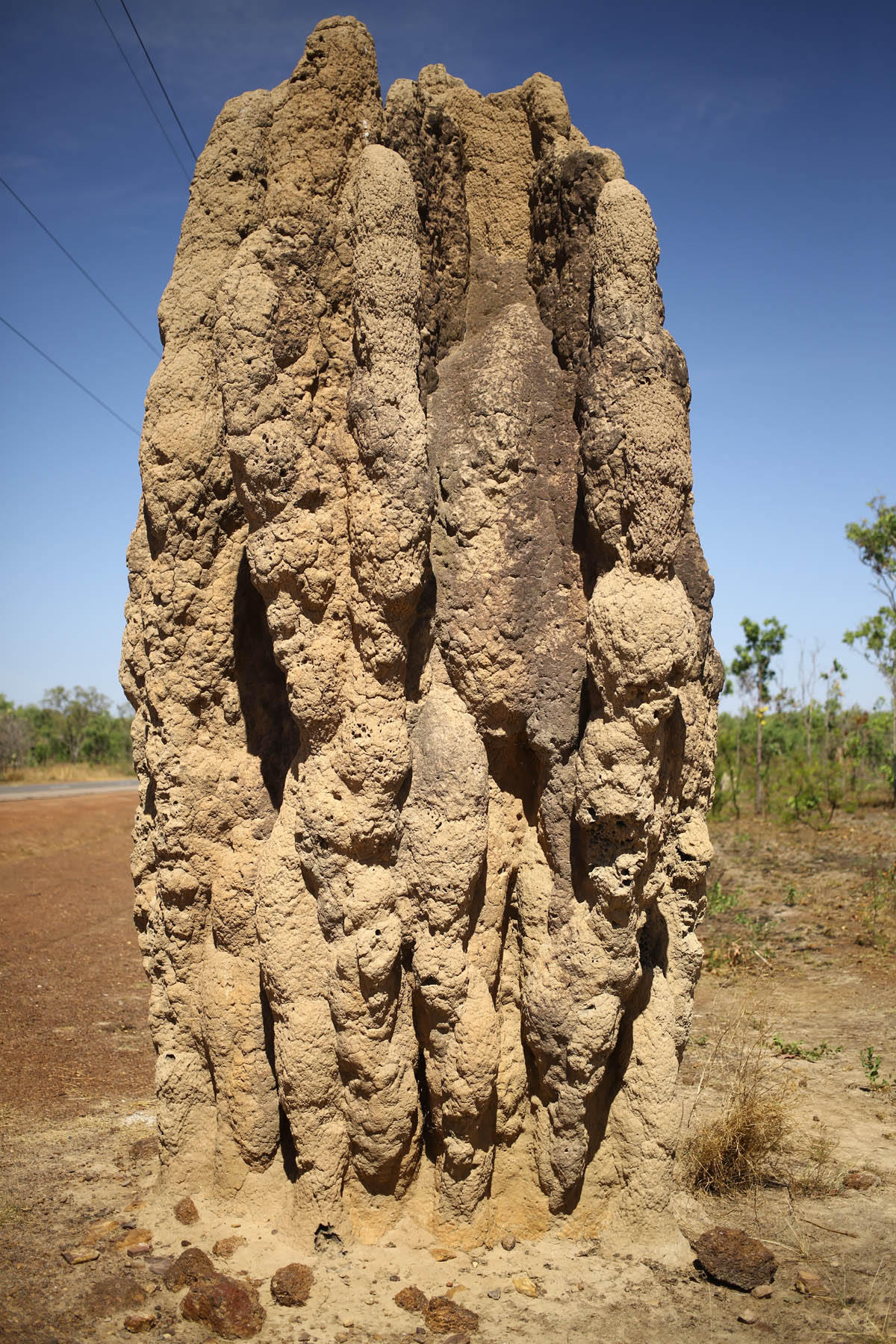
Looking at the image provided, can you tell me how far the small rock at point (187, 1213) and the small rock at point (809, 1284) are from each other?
200cm

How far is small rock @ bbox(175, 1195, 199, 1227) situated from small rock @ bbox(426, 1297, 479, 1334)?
3.10 ft

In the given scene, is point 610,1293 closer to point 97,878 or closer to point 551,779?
point 551,779

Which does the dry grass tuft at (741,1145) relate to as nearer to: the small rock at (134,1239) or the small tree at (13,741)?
the small rock at (134,1239)

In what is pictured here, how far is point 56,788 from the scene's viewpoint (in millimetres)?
19750

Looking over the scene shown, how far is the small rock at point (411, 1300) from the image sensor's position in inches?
114

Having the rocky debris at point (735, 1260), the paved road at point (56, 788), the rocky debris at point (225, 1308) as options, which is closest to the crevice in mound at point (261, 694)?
the rocky debris at point (225, 1308)

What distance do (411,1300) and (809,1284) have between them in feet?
4.11

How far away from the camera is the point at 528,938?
3361 millimetres

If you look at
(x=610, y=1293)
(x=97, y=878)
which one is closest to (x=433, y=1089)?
(x=610, y=1293)

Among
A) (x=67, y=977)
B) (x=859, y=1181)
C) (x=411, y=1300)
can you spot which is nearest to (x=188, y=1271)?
(x=411, y=1300)

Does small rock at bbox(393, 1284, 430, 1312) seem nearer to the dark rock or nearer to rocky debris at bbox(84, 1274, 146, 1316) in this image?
rocky debris at bbox(84, 1274, 146, 1316)

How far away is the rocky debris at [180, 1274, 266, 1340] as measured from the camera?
2785mm

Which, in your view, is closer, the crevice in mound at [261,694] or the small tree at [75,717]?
the crevice in mound at [261,694]

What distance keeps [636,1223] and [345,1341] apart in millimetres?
1082
